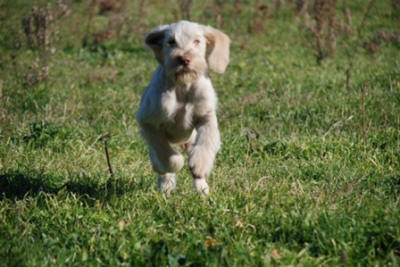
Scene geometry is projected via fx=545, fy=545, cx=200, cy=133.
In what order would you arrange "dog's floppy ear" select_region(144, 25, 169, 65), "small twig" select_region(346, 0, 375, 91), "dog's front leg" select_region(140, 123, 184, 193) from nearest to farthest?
1. "dog's front leg" select_region(140, 123, 184, 193)
2. "dog's floppy ear" select_region(144, 25, 169, 65)
3. "small twig" select_region(346, 0, 375, 91)

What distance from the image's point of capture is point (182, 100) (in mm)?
4543

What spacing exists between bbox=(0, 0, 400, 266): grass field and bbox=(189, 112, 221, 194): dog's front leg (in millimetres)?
121

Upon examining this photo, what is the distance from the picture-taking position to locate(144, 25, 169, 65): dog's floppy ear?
4.59 metres

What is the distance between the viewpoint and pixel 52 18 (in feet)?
28.7

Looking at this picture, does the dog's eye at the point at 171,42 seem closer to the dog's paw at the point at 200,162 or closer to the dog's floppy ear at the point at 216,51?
the dog's floppy ear at the point at 216,51

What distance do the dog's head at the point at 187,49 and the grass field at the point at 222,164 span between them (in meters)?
0.94

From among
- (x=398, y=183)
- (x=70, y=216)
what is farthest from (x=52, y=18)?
(x=398, y=183)

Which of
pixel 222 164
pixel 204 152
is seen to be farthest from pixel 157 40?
pixel 222 164

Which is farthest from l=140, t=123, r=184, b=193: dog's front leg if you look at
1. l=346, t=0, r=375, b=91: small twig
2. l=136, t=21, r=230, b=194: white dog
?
l=346, t=0, r=375, b=91: small twig

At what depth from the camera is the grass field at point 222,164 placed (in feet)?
10.7

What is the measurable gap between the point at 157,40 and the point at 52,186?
5.00 feet

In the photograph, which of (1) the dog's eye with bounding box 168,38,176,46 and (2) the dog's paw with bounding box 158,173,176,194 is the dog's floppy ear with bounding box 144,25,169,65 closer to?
(1) the dog's eye with bounding box 168,38,176,46

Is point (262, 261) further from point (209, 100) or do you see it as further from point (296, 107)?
point (296, 107)

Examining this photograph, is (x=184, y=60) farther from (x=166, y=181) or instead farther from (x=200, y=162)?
(x=166, y=181)
